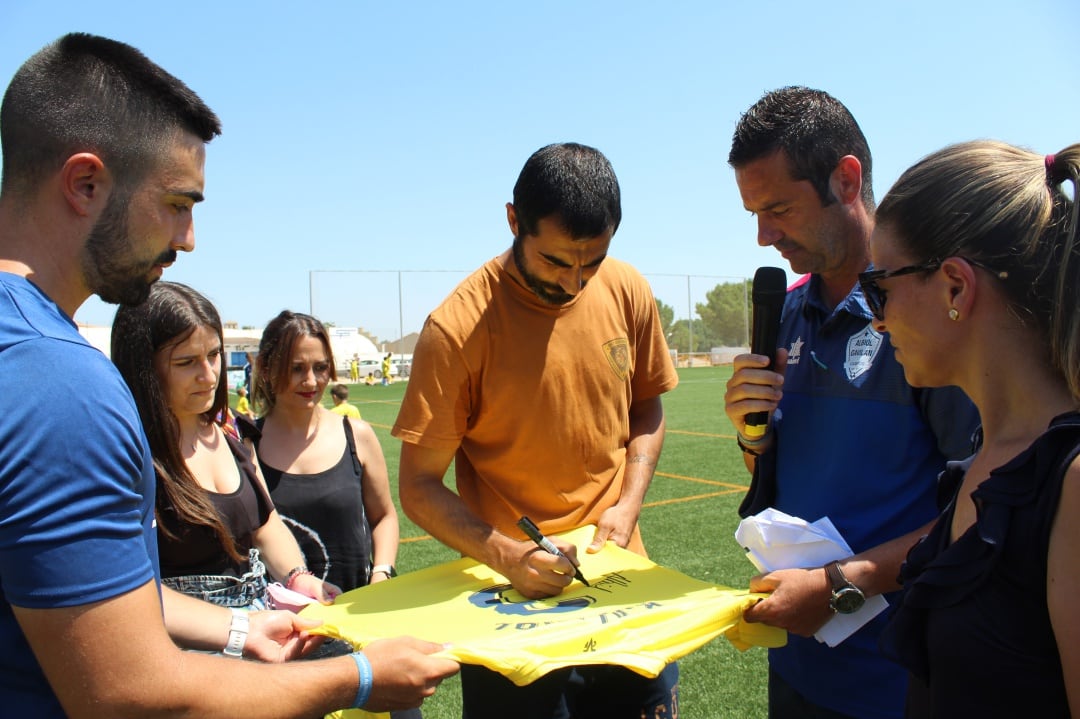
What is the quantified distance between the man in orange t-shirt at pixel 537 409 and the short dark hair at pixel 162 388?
2.68 ft

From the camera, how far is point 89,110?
1.55m

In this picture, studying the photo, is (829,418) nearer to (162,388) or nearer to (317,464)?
(162,388)

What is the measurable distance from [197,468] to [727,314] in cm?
5715

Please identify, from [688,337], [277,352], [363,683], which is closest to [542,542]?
[363,683]

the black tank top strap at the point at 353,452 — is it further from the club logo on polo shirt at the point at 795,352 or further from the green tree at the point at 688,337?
the green tree at the point at 688,337

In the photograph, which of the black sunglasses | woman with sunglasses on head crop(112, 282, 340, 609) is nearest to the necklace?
woman with sunglasses on head crop(112, 282, 340, 609)

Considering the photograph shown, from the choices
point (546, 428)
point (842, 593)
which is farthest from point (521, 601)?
point (842, 593)

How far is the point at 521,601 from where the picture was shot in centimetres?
233

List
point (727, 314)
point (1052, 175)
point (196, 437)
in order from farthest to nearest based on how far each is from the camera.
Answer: point (727, 314), point (196, 437), point (1052, 175)

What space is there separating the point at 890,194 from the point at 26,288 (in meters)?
1.77

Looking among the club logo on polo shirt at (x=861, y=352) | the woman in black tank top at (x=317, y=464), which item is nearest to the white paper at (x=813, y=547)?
the club logo on polo shirt at (x=861, y=352)

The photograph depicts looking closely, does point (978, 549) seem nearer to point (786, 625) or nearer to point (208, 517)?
point (786, 625)

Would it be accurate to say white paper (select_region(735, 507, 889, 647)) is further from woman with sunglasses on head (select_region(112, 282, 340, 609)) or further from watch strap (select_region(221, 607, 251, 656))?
woman with sunglasses on head (select_region(112, 282, 340, 609))

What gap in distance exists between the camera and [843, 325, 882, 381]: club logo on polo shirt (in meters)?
2.23
